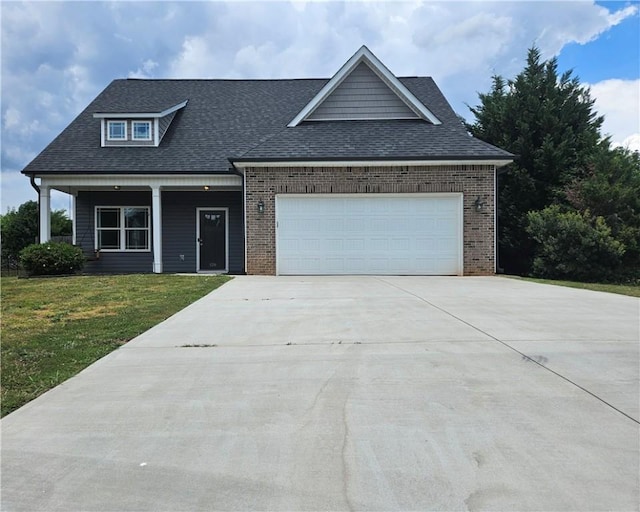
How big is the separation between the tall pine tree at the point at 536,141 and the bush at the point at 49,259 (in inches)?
598

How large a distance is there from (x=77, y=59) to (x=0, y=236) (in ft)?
29.9

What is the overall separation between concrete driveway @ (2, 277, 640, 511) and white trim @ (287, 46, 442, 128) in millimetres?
10332

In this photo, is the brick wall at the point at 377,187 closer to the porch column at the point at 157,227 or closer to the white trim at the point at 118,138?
the porch column at the point at 157,227

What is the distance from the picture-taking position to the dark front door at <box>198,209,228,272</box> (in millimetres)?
16641

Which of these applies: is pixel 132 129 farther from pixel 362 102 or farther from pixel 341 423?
pixel 341 423

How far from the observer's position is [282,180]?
1352 centimetres

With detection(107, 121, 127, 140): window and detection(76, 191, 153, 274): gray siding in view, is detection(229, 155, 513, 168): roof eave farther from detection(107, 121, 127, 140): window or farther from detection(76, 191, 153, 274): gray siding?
detection(107, 121, 127, 140): window

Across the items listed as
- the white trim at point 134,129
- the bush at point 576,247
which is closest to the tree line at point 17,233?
the white trim at point 134,129

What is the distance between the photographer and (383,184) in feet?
44.3

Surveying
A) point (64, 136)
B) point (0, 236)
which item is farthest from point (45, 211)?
point (0, 236)

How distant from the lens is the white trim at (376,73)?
48.7 ft

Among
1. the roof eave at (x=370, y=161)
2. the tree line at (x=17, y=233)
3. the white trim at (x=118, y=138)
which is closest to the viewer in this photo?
the roof eave at (x=370, y=161)

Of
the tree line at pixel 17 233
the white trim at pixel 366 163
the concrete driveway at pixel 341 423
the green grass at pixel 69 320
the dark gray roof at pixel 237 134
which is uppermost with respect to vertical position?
the dark gray roof at pixel 237 134

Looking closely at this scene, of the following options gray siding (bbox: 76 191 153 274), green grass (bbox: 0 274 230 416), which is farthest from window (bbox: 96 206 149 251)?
green grass (bbox: 0 274 230 416)
